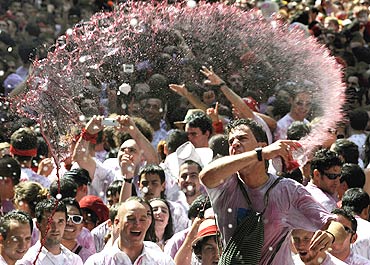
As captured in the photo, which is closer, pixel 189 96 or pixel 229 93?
pixel 229 93

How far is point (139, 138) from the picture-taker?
1048 cm

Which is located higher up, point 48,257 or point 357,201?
point 48,257

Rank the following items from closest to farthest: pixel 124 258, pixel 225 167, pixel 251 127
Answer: pixel 225 167, pixel 251 127, pixel 124 258

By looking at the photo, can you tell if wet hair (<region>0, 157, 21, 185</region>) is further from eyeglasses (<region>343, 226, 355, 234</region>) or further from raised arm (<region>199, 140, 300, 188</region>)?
raised arm (<region>199, 140, 300, 188</region>)

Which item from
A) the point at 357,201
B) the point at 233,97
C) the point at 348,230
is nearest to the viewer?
the point at 348,230

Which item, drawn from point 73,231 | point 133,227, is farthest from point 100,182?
point 133,227

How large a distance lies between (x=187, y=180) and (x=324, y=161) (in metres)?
1.15

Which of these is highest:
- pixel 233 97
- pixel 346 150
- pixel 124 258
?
pixel 124 258

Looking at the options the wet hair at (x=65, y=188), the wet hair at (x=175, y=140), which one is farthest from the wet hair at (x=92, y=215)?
the wet hair at (x=175, y=140)

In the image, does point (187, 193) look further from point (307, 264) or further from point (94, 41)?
point (307, 264)

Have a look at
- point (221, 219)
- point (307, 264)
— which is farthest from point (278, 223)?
point (307, 264)

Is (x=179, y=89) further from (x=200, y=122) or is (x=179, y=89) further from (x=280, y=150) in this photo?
(x=280, y=150)

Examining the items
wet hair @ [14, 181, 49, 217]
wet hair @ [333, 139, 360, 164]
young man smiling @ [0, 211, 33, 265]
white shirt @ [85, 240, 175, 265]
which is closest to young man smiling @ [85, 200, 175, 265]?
white shirt @ [85, 240, 175, 265]

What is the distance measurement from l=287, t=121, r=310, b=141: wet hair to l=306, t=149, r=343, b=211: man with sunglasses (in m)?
0.44
